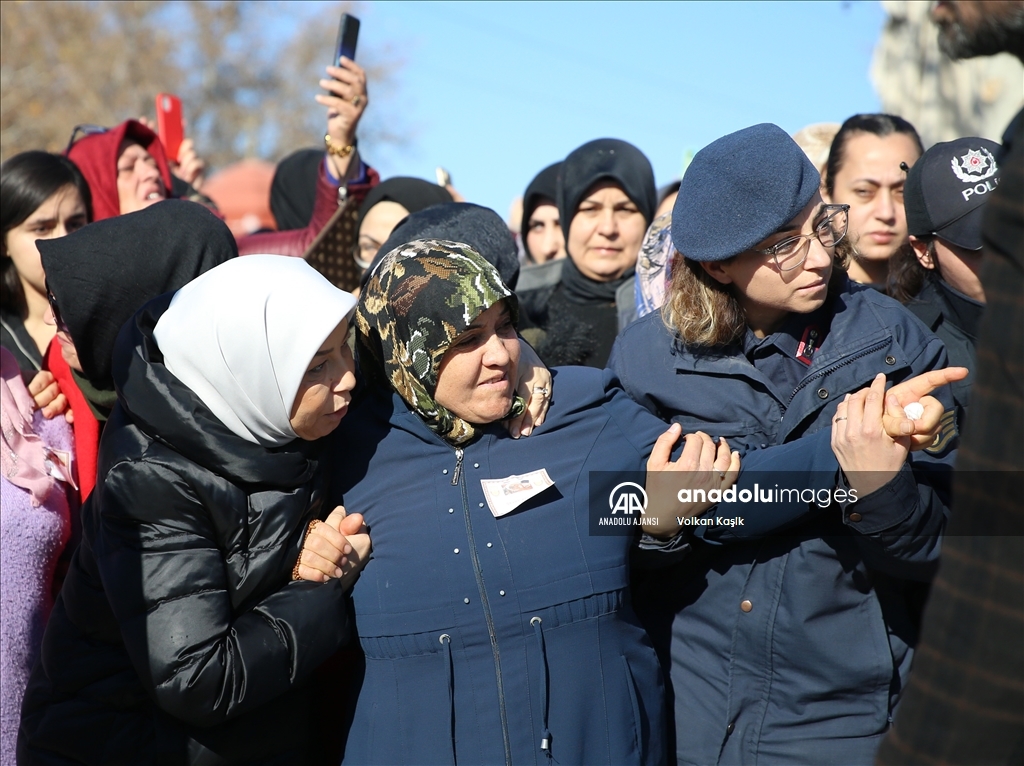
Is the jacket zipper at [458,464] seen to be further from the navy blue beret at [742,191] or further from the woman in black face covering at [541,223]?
the woman in black face covering at [541,223]

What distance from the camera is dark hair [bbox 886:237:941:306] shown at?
10.3ft

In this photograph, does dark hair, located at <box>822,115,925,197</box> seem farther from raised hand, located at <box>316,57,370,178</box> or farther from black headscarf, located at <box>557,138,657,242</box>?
raised hand, located at <box>316,57,370,178</box>

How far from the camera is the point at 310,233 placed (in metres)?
4.82

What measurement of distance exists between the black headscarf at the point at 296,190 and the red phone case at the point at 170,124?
0.71m

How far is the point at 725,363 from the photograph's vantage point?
269 centimetres

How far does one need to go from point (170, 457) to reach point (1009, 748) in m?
1.73

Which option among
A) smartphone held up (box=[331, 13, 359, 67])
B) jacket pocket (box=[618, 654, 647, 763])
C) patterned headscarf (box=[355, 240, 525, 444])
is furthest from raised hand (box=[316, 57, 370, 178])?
jacket pocket (box=[618, 654, 647, 763])

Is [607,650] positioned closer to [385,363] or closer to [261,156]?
[385,363]

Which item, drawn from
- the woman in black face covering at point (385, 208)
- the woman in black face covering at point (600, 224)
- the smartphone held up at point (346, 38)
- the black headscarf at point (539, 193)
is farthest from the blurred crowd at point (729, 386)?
the black headscarf at point (539, 193)

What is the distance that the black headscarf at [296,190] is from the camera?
5.88 metres

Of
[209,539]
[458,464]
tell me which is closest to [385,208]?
[458,464]

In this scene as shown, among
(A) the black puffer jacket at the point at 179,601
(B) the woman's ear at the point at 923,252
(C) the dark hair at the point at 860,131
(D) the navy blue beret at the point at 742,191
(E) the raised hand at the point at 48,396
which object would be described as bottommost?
(A) the black puffer jacket at the point at 179,601

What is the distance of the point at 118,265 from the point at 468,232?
1.06m

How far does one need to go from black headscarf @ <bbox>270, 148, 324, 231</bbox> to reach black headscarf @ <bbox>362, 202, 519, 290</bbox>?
8.45ft
